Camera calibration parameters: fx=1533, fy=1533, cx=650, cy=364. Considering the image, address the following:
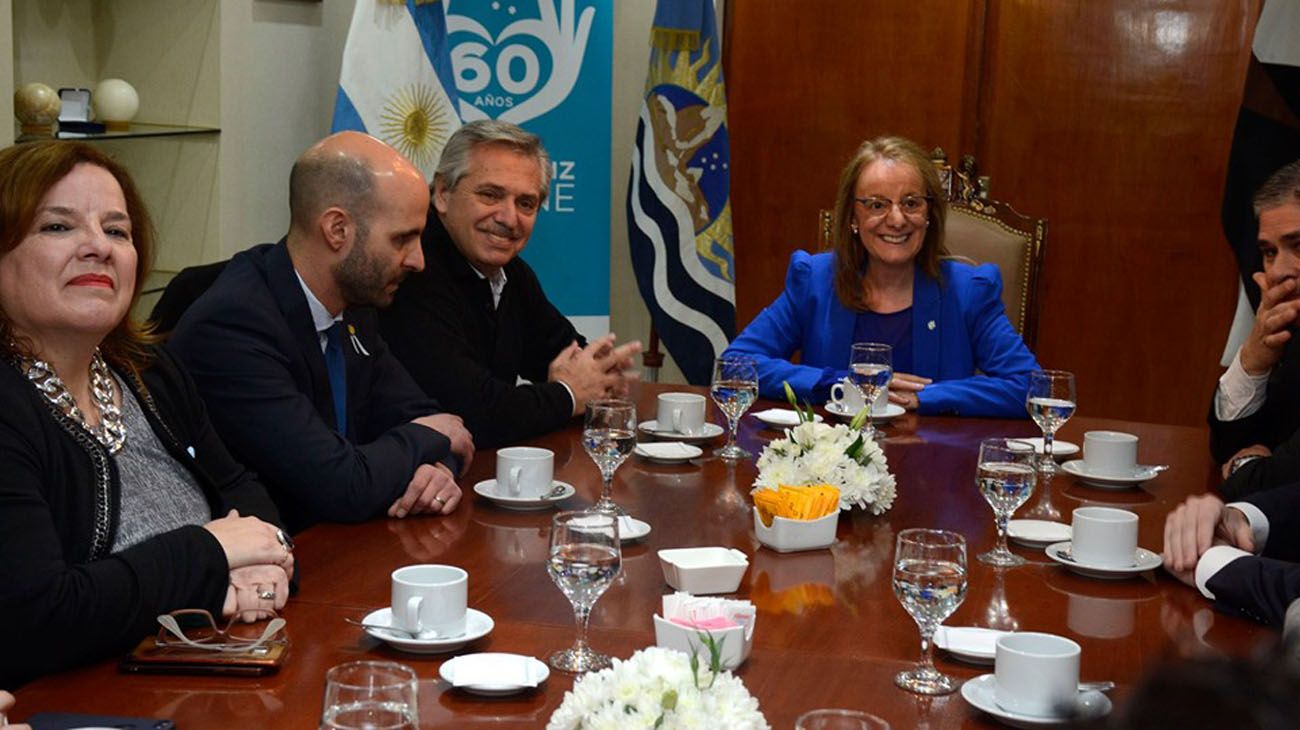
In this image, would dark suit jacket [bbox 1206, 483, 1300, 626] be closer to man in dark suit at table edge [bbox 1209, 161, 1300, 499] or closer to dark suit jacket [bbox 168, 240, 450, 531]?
man in dark suit at table edge [bbox 1209, 161, 1300, 499]

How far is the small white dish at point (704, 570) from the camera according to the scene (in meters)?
2.01

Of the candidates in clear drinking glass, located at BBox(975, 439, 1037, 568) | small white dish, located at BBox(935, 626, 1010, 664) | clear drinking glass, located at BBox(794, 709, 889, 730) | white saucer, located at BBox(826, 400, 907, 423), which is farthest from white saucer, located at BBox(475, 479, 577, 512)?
clear drinking glass, located at BBox(794, 709, 889, 730)

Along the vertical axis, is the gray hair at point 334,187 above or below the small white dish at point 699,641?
above

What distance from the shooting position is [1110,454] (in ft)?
9.08

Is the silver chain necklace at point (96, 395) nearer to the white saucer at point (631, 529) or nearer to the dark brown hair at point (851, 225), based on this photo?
the white saucer at point (631, 529)

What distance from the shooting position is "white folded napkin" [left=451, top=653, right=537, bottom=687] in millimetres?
1620

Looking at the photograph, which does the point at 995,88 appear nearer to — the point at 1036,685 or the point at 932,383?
the point at 932,383

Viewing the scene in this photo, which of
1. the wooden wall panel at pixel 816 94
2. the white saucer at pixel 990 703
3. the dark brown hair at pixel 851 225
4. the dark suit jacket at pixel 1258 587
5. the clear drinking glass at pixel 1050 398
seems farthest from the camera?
the wooden wall panel at pixel 816 94

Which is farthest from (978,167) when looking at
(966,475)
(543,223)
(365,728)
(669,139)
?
(365,728)

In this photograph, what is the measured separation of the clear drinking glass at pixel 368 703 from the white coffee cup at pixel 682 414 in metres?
1.82

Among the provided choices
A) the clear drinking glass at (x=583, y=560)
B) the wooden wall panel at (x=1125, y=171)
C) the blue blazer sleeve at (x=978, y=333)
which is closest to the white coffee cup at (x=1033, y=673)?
the clear drinking glass at (x=583, y=560)

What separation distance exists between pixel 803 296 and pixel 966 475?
1.16 metres

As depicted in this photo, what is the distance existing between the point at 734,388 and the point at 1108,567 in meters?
0.87

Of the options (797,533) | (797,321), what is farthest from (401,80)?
(797,533)
